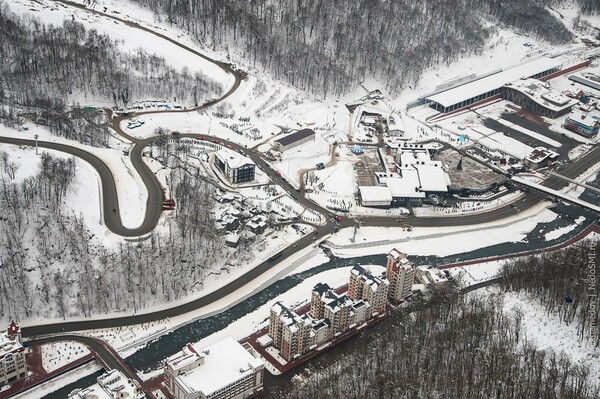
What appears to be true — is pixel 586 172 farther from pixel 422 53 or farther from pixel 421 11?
pixel 421 11

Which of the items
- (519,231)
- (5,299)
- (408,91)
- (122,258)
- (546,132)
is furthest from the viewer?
(408,91)

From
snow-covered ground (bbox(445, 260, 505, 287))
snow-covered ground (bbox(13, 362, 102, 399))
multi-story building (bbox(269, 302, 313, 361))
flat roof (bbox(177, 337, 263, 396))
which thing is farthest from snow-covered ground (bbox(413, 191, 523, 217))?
snow-covered ground (bbox(13, 362, 102, 399))

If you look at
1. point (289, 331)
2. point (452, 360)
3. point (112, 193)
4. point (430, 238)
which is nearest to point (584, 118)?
point (430, 238)


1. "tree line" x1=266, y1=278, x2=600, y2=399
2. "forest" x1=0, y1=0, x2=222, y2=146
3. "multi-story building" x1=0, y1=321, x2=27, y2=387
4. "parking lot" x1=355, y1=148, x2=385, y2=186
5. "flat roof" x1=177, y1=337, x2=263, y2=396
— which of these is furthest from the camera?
"forest" x1=0, y1=0, x2=222, y2=146

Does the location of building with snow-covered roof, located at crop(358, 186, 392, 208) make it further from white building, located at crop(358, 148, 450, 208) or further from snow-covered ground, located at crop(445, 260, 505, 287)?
snow-covered ground, located at crop(445, 260, 505, 287)

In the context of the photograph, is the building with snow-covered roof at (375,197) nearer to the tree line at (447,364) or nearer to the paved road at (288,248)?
the paved road at (288,248)

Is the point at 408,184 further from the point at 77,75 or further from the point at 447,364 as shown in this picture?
the point at 77,75

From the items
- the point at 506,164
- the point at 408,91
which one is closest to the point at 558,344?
the point at 506,164
